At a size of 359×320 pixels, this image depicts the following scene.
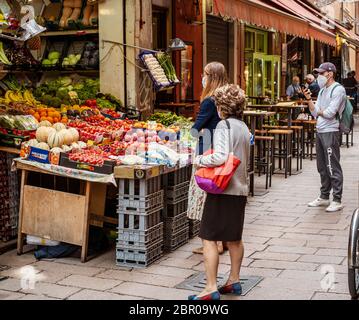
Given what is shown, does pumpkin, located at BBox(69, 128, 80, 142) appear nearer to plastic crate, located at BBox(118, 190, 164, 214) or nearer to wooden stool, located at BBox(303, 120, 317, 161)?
plastic crate, located at BBox(118, 190, 164, 214)

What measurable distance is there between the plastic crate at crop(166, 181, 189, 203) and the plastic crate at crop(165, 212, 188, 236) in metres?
0.20

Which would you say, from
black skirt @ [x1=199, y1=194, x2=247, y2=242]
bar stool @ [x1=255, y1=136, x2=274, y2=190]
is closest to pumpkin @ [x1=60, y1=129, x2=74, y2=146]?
black skirt @ [x1=199, y1=194, x2=247, y2=242]

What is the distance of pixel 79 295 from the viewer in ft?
18.4

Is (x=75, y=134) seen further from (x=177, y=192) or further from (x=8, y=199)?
(x=177, y=192)

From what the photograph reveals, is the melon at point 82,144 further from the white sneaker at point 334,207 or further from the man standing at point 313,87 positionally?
the man standing at point 313,87

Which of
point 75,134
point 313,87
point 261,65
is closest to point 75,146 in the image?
point 75,134

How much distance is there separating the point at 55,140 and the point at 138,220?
133 cm

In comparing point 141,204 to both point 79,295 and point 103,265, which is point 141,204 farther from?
point 79,295

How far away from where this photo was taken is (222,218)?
17.2 ft

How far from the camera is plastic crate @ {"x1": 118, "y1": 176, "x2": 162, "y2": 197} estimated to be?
6.39 m

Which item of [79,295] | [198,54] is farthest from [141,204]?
[198,54]

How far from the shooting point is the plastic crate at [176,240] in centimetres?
709

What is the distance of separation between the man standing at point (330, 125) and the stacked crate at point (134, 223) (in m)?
3.34

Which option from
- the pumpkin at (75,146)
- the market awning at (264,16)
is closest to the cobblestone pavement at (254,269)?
the pumpkin at (75,146)
